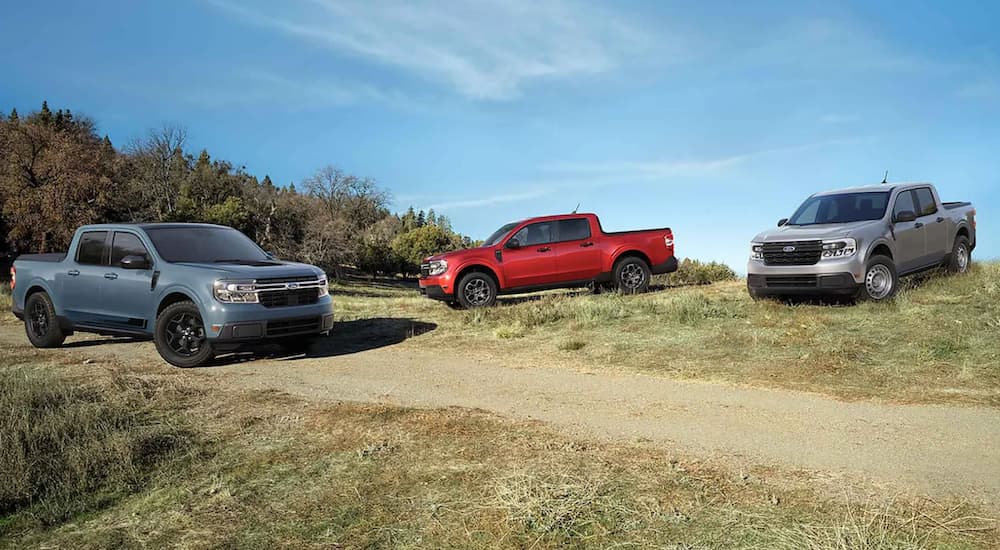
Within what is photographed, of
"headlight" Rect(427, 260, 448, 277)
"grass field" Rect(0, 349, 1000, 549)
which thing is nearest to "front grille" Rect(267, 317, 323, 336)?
"grass field" Rect(0, 349, 1000, 549)

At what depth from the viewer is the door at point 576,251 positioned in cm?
1516

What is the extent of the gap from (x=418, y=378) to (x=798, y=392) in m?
4.35

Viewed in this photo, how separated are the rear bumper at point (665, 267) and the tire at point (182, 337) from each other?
32.2 ft

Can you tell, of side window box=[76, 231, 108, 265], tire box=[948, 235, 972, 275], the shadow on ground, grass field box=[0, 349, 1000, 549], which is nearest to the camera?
grass field box=[0, 349, 1000, 549]

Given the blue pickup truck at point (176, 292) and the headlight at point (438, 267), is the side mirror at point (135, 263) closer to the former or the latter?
the blue pickup truck at point (176, 292)

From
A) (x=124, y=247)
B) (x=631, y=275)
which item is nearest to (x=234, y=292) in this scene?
(x=124, y=247)

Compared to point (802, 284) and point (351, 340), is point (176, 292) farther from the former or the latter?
point (802, 284)

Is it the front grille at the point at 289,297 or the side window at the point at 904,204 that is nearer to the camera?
the front grille at the point at 289,297

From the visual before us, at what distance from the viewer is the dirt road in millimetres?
4961

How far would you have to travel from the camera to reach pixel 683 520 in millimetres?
3916

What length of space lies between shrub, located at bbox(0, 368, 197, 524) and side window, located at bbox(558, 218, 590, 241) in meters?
9.74

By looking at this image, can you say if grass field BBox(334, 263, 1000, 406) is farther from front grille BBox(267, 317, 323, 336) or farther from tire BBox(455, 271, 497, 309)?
front grille BBox(267, 317, 323, 336)

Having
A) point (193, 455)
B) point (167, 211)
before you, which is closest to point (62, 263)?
point (193, 455)

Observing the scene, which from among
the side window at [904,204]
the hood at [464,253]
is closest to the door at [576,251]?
the hood at [464,253]
